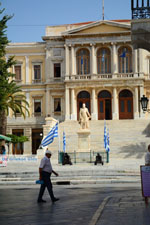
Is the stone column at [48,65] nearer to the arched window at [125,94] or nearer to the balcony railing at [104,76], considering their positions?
the balcony railing at [104,76]

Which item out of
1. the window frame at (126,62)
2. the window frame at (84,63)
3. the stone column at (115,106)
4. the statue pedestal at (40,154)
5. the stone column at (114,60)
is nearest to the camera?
the statue pedestal at (40,154)

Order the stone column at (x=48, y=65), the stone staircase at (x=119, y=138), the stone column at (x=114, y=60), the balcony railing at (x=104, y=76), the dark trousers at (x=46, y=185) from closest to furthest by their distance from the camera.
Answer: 1. the dark trousers at (x=46, y=185)
2. the stone staircase at (x=119, y=138)
3. the balcony railing at (x=104, y=76)
4. the stone column at (x=114, y=60)
5. the stone column at (x=48, y=65)

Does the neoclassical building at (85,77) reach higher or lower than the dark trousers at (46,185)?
higher

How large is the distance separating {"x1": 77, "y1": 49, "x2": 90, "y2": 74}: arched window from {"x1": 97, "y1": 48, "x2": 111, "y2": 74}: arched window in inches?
52.7

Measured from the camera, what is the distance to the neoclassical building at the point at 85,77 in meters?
49.7

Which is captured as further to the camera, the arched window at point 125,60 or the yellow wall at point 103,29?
the arched window at point 125,60

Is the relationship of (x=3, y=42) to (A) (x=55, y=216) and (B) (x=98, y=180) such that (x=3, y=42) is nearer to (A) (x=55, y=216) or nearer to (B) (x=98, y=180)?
(B) (x=98, y=180)

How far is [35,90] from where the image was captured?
173 feet

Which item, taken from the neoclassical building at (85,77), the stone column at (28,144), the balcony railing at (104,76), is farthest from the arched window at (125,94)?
the stone column at (28,144)

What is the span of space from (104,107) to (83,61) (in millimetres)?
6172

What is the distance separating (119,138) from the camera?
3697cm

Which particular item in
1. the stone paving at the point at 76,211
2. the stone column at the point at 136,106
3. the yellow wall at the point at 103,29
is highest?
the yellow wall at the point at 103,29

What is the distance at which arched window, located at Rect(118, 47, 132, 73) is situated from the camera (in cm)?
5019

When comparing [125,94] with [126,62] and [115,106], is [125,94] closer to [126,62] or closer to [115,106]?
[115,106]
